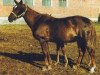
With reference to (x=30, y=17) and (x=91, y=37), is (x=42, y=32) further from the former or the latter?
(x=91, y=37)

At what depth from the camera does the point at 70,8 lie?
40375 mm

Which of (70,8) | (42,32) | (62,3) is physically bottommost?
(70,8)

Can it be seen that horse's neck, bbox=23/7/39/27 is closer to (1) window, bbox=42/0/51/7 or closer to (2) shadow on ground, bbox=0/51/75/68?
(2) shadow on ground, bbox=0/51/75/68

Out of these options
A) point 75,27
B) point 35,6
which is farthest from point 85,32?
point 35,6

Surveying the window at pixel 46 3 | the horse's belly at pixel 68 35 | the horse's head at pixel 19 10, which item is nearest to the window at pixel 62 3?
the window at pixel 46 3

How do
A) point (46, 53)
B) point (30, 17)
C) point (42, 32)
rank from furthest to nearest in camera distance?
point (30, 17)
point (46, 53)
point (42, 32)

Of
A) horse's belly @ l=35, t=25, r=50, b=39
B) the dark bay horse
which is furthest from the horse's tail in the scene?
horse's belly @ l=35, t=25, r=50, b=39

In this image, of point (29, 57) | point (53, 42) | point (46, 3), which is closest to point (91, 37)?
point (53, 42)

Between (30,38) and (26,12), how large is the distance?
9.60 m

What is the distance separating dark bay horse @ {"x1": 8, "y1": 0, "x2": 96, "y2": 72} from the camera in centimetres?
1308

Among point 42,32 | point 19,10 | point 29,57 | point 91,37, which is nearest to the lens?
point 91,37

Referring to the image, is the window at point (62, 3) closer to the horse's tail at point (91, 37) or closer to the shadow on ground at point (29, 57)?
the shadow on ground at point (29, 57)

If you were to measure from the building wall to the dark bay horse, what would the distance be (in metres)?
22.7

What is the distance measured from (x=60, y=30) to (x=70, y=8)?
89.6 ft
